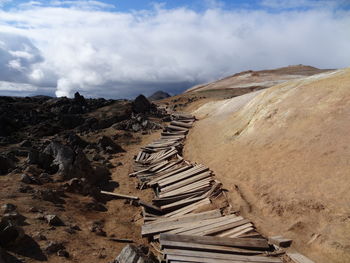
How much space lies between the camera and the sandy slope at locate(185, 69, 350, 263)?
7.49 m

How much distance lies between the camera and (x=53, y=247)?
274 inches

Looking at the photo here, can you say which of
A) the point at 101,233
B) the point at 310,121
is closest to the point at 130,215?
the point at 101,233

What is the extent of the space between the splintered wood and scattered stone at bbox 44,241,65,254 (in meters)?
2.28

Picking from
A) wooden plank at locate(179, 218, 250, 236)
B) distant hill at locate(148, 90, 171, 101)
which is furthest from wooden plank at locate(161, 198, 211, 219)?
distant hill at locate(148, 90, 171, 101)

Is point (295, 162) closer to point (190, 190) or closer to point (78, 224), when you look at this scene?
point (190, 190)

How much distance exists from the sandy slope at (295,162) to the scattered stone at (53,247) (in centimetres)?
494

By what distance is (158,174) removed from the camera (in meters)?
13.7

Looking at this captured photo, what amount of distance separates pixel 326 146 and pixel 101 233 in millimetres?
7543

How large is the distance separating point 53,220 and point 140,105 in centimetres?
2596

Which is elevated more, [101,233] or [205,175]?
[205,175]

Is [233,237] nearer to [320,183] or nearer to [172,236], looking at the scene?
[172,236]

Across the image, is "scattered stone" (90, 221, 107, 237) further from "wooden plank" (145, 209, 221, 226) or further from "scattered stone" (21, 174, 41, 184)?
"scattered stone" (21, 174, 41, 184)

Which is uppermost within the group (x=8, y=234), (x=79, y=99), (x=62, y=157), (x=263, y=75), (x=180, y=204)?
(x=263, y=75)

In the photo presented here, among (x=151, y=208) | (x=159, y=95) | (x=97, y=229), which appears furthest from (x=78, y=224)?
(x=159, y=95)
